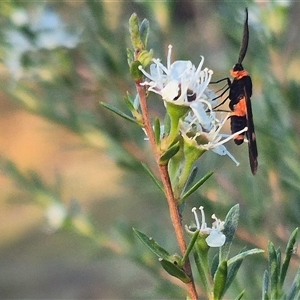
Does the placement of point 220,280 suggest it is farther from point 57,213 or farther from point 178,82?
point 57,213

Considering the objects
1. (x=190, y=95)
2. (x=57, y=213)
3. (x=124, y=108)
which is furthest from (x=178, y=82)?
(x=57, y=213)

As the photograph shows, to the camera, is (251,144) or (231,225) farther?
(251,144)

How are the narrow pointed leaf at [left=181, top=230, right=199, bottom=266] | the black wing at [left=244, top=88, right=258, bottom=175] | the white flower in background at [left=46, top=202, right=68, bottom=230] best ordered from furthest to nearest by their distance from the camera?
the white flower in background at [left=46, top=202, right=68, bottom=230], the black wing at [left=244, top=88, right=258, bottom=175], the narrow pointed leaf at [left=181, top=230, right=199, bottom=266]

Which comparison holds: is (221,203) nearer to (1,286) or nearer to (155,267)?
(155,267)

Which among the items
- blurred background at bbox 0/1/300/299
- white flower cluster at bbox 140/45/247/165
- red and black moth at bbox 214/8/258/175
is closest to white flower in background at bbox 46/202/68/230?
blurred background at bbox 0/1/300/299

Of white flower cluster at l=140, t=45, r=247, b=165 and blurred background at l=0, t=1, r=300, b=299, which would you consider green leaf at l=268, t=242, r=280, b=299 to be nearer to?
white flower cluster at l=140, t=45, r=247, b=165

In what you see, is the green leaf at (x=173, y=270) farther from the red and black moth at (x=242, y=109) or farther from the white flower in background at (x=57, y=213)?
the white flower in background at (x=57, y=213)

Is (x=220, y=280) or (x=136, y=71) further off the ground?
(x=136, y=71)
